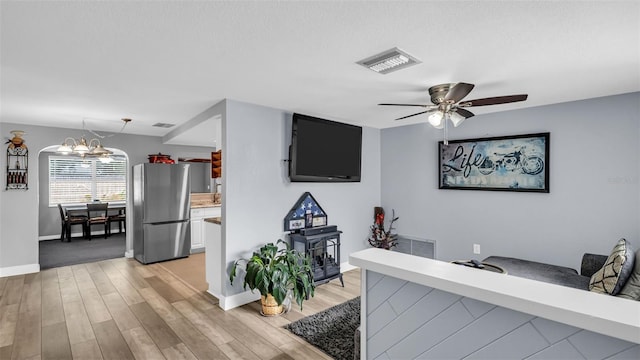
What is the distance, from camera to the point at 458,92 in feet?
8.67

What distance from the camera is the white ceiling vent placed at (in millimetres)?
2172

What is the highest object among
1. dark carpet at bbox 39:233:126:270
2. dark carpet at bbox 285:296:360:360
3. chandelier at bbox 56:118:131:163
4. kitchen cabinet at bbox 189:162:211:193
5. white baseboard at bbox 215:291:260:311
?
chandelier at bbox 56:118:131:163

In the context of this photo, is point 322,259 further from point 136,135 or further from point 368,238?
point 136,135

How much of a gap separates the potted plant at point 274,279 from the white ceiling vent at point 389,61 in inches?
81.6

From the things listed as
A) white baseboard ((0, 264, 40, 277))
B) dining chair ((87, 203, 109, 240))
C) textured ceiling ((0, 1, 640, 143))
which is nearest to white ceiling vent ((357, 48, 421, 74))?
textured ceiling ((0, 1, 640, 143))

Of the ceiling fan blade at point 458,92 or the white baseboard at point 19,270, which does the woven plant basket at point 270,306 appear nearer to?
the ceiling fan blade at point 458,92

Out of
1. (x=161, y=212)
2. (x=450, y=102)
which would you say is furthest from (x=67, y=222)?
(x=450, y=102)

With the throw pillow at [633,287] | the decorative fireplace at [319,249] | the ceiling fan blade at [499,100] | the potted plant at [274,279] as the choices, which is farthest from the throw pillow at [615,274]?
the decorative fireplace at [319,249]

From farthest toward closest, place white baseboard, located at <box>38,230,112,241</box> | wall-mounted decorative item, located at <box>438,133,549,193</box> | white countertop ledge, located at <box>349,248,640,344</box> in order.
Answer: white baseboard, located at <box>38,230,112,241</box> → wall-mounted decorative item, located at <box>438,133,549,193</box> → white countertop ledge, located at <box>349,248,640,344</box>

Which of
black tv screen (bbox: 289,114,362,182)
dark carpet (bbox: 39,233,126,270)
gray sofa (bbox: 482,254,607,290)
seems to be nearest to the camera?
gray sofa (bbox: 482,254,607,290)

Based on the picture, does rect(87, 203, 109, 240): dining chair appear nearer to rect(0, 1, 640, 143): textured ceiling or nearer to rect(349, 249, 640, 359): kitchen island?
rect(0, 1, 640, 143): textured ceiling

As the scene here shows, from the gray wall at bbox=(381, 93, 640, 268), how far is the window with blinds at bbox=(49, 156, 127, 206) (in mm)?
6943

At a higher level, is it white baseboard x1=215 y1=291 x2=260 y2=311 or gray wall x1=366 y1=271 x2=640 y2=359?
gray wall x1=366 y1=271 x2=640 y2=359

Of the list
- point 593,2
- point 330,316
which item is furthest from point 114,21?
point 330,316
